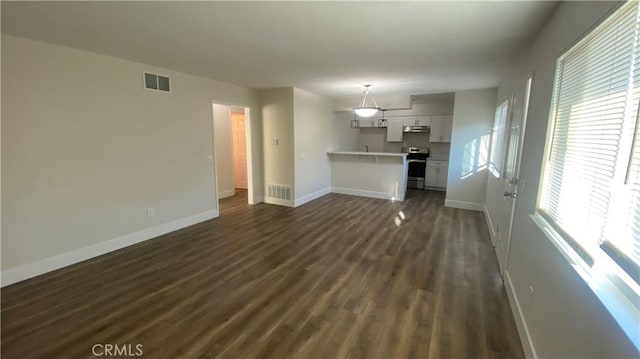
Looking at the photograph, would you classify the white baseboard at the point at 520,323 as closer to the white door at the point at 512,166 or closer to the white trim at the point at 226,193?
the white door at the point at 512,166

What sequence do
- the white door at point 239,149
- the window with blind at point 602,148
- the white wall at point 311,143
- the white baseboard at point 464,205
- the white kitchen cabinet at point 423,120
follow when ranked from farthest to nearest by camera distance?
the white kitchen cabinet at point 423,120
the white door at point 239,149
the white wall at point 311,143
the white baseboard at point 464,205
the window with blind at point 602,148

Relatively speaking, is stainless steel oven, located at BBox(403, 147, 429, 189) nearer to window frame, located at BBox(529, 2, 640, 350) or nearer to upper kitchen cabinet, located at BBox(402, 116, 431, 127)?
upper kitchen cabinet, located at BBox(402, 116, 431, 127)

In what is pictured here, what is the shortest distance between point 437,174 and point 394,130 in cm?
178

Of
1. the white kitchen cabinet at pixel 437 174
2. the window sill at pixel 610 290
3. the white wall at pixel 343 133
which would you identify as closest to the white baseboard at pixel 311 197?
the white wall at pixel 343 133

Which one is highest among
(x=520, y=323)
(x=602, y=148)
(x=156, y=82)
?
(x=156, y=82)

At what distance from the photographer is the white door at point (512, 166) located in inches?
106

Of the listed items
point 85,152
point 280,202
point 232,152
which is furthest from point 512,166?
point 232,152

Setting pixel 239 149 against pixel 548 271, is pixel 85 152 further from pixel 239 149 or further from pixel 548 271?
pixel 548 271

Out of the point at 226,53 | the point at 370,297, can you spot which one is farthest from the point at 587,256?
the point at 226,53

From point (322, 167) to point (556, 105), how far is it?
201 inches

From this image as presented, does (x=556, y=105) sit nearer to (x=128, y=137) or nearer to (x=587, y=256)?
(x=587, y=256)

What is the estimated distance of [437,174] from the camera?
7516 mm

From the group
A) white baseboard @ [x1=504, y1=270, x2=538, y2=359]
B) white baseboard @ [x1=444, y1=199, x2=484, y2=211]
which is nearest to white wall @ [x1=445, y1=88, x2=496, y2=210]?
white baseboard @ [x1=444, y1=199, x2=484, y2=211]

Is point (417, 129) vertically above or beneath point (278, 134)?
above
